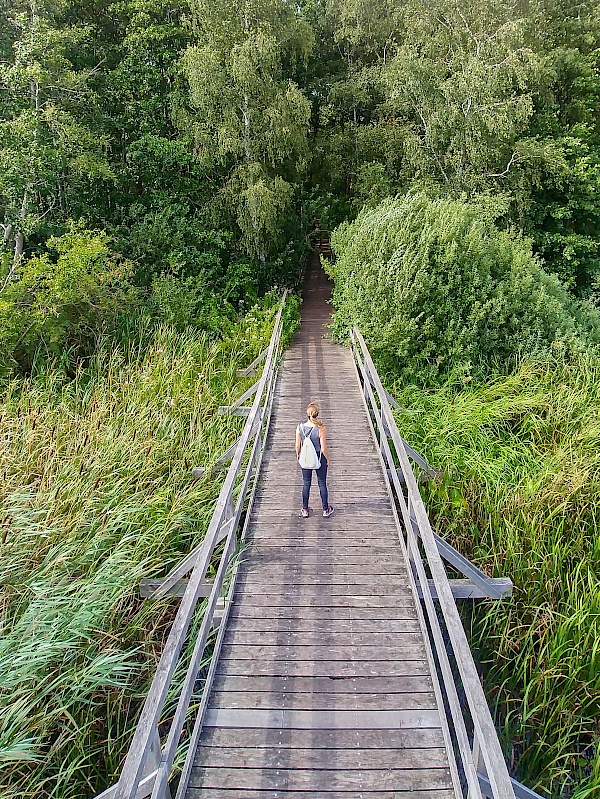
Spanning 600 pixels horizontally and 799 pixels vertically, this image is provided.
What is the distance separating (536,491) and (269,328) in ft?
26.1

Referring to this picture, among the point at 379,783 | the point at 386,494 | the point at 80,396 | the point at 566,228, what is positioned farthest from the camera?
the point at 566,228

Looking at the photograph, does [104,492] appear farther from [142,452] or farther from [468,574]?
[468,574]

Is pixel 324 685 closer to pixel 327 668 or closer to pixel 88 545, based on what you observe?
pixel 327 668

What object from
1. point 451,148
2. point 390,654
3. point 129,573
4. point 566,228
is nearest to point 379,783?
point 390,654

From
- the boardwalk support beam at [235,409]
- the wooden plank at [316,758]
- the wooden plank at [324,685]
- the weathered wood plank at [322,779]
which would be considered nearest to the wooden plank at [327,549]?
the wooden plank at [324,685]

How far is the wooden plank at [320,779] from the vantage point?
3240mm

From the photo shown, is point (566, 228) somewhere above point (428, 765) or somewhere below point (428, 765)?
above

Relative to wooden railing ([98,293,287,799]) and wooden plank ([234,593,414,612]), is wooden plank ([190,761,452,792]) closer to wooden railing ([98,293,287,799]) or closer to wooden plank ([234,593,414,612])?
wooden railing ([98,293,287,799])

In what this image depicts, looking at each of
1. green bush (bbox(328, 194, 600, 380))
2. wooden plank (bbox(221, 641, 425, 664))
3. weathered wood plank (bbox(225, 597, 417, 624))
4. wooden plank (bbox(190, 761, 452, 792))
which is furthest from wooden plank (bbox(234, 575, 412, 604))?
green bush (bbox(328, 194, 600, 380))

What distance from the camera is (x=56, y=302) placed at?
9930mm

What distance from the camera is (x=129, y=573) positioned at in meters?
5.03

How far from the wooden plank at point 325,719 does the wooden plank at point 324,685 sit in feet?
0.55

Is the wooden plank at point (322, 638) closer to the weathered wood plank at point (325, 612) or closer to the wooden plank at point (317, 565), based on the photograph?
the weathered wood plank at point (325, 612)

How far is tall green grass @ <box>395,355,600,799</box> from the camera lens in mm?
4434
